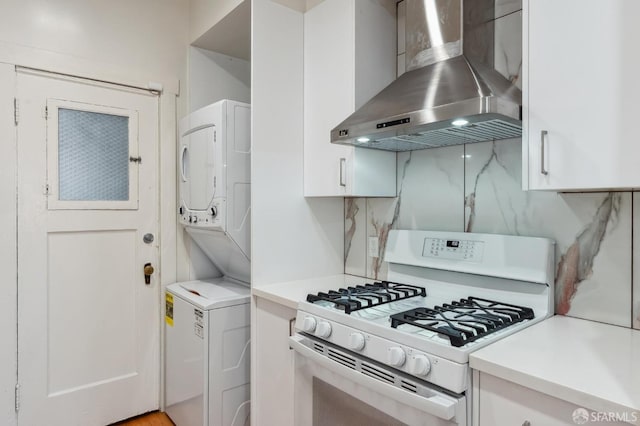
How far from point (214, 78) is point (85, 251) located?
1.37m

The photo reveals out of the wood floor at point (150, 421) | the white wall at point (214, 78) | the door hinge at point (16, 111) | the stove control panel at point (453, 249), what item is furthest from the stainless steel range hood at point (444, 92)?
the wood floor at point (150, 421)

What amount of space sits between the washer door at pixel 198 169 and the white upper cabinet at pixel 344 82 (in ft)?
1.64

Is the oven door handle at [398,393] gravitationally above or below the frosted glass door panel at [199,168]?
below

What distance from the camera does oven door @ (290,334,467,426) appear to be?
1.03 meters

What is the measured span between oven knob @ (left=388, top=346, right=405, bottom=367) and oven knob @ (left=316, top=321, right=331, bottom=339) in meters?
0.29

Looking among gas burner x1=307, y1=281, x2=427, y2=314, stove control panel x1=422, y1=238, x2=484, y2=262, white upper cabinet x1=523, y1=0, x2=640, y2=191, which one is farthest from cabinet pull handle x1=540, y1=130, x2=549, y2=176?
gas burner x1=307, y1=281, x2=427, y2=314

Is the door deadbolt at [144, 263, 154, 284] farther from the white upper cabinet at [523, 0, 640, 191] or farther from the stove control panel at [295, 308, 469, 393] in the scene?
the white upper cabinet at [523, 0, 640, 191]

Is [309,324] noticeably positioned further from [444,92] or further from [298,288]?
[444,92]

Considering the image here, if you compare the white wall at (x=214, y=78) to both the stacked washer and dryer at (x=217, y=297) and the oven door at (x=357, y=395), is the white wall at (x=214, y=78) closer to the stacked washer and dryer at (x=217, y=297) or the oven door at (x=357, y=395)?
the stacked washer and dryer at (x=217, y=297)

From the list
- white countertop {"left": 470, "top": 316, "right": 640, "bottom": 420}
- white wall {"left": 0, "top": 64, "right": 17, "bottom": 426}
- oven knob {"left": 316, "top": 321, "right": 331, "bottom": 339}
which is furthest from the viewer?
white wall {"left": 0, "top": 64, "right": 17, "bottom": 426}

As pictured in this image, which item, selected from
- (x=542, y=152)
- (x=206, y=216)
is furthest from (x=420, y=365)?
(x=206, y=216)

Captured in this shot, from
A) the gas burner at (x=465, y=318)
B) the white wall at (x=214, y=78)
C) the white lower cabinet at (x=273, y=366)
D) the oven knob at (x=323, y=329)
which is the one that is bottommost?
the white lower cabinet at (x=273, y=366)

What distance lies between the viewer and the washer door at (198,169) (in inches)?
81.7

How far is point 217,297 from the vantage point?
2.10m
